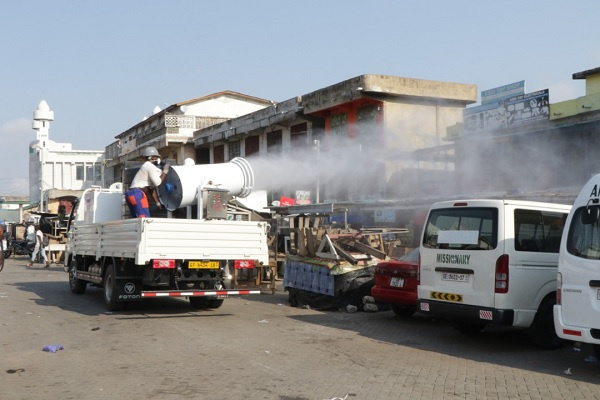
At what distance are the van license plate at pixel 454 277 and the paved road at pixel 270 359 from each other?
0.93 meters

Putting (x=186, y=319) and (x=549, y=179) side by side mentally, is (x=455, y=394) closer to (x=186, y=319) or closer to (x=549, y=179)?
(x=186, y=319)

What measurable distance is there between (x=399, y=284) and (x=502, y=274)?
288 cm

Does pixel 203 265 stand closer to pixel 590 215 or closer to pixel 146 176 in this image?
pixel 146 176

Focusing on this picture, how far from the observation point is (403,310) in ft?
37.7

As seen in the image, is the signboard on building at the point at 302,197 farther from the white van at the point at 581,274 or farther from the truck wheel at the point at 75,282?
the white van at the point at 581,274

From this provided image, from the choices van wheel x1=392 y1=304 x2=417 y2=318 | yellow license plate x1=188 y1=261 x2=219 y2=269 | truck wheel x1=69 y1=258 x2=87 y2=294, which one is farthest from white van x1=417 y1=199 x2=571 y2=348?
truck wheel x1=69 y1=258 x2=87 y2=294

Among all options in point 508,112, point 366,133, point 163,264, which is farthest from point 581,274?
point 366,133

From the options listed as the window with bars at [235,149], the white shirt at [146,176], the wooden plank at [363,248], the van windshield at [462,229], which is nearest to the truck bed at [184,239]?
the white shirt at [146,176]

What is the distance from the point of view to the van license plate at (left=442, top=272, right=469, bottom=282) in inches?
341

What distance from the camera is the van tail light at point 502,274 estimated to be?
8.19 metres

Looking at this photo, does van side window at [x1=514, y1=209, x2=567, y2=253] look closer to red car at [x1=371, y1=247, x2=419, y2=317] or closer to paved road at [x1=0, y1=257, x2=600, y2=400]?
paved road at [x1=0, y1=257, x2=600, y2=400]

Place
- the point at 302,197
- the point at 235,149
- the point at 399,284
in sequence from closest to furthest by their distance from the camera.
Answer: the point at 399,284 → the point at 302,197 → the point at 235,149

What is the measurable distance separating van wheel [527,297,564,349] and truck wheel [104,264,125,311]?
715 centimetres

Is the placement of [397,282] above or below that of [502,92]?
below
